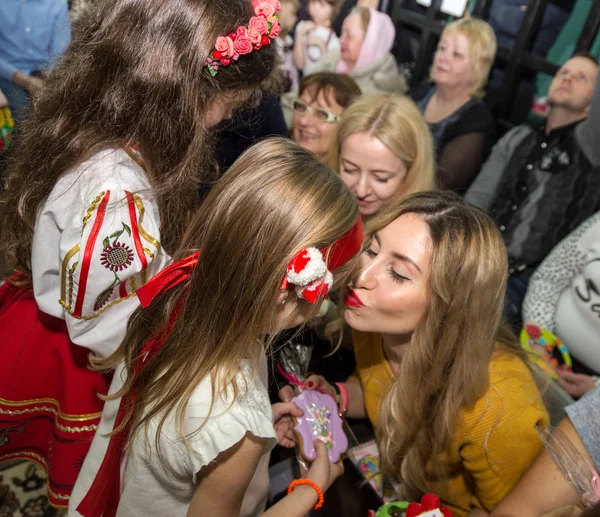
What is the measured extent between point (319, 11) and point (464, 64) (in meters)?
0.95

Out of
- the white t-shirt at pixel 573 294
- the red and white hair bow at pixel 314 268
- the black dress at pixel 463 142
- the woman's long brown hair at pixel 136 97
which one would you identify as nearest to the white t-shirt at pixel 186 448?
the red and white hair bow at pixel 314 268

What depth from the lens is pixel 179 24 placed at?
123 cm

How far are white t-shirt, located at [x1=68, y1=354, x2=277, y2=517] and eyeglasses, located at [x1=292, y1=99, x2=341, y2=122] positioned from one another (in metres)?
1.64

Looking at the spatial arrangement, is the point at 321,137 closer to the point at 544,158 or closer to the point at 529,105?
the point at 544,158

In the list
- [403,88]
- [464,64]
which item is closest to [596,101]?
[464,64]

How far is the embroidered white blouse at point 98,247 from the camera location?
118 cm

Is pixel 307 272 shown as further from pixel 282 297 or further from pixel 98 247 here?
pixel 98 247

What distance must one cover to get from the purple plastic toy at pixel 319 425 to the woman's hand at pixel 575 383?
3.54 feet

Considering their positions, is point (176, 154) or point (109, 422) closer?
point (109, 422)

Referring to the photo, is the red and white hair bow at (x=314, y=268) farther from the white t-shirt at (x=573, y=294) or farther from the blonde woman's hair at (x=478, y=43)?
the blonde woman's hair at (x=478, y=43)

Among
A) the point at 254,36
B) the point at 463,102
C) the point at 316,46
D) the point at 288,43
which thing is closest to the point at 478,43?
the point at 463,102

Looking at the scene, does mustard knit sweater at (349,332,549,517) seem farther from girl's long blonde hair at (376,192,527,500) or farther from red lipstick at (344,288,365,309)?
red lipstick at (344,288,365,309)

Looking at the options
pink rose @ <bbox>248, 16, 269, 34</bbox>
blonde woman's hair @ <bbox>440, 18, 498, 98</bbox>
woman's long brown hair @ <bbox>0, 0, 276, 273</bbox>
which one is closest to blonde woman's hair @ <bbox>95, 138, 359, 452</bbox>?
woman's long brown hair @ <bbox>0, 0, 276, 273</bbox>

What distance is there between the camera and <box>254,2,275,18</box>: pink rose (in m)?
1.41
